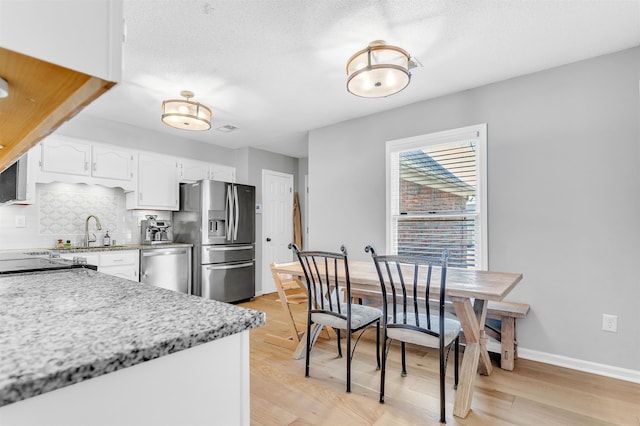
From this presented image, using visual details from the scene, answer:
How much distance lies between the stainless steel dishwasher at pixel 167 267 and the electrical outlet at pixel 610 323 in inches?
171

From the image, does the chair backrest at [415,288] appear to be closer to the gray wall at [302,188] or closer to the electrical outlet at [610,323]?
the electrical outlet at [610,323]

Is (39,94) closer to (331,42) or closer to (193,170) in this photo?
(331,42)

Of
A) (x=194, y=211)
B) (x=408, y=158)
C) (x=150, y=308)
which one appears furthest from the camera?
(x=194, y=211)

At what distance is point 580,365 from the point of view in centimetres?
252

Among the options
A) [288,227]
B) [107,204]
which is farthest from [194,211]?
[288,227]

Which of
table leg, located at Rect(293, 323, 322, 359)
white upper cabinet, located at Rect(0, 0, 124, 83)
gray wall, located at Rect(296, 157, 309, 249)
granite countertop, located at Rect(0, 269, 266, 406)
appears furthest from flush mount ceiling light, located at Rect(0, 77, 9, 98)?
gray wall, located at Rect(296, 157, 309, 249)

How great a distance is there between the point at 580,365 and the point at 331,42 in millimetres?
3153

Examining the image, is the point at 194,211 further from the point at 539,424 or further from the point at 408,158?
the point at 539,424

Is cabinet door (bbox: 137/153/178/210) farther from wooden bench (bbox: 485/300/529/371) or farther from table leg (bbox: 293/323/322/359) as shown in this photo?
wooden bench (bbox: 485/300/529/371)

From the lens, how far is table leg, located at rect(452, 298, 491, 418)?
6.27 feet

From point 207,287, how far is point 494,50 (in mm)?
4129

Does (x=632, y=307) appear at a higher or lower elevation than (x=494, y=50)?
lower

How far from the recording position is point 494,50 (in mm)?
2463

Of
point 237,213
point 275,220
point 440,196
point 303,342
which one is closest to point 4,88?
point 303,342
